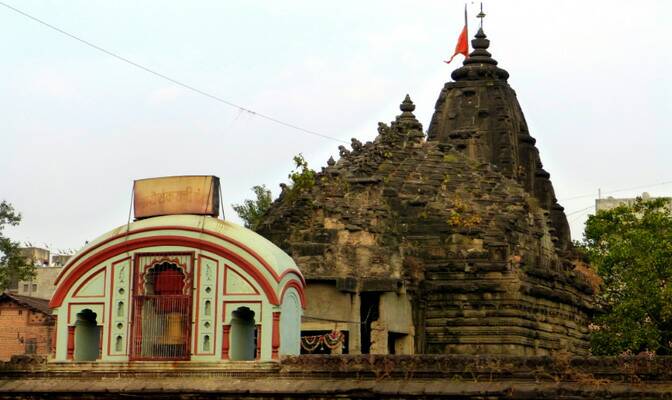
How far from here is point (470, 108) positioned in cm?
4553

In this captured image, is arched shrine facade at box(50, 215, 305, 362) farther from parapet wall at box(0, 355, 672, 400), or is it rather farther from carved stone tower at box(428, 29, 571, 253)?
carved stone tower at box(428, 29, 571, 253)

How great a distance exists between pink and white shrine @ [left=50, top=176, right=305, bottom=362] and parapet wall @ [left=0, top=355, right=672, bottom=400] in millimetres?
392

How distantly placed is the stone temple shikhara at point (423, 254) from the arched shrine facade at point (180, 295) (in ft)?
21.7

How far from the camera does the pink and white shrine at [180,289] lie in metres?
24.9

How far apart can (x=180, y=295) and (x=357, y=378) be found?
404 centimetres

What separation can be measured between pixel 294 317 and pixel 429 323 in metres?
9.90

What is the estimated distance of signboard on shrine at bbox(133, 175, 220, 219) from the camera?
26.0m

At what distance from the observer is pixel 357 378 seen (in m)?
23.4

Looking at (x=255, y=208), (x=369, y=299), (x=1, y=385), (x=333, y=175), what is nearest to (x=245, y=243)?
(x=1, y=385)

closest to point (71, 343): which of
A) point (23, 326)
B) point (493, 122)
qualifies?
point (493, 122)

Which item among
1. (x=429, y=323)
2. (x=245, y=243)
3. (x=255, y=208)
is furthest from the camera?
(x=255, y=208)

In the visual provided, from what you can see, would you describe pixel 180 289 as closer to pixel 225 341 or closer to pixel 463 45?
pixel 225 341

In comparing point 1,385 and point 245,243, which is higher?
point 245,243

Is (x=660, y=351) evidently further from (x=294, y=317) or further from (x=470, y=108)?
(x=294, y=317)
